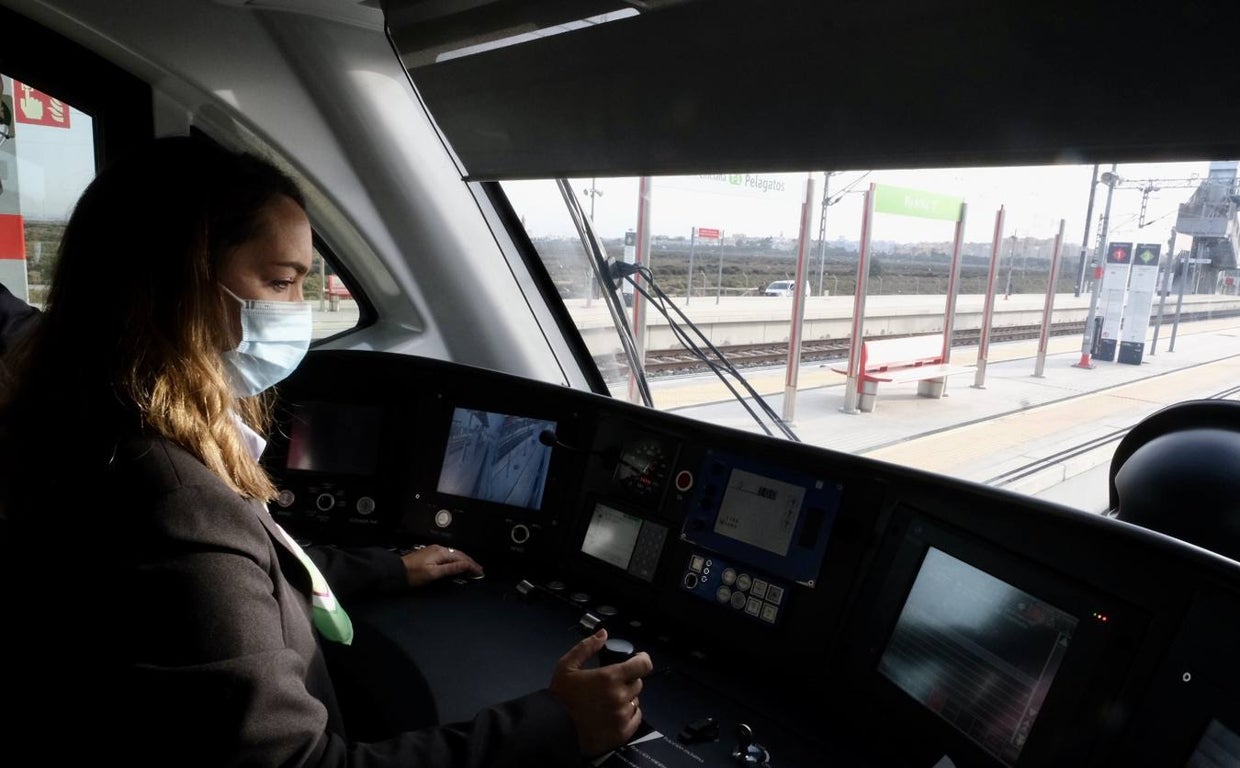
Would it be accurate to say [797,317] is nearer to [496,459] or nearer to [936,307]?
[936,307]

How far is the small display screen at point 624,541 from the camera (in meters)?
1.75

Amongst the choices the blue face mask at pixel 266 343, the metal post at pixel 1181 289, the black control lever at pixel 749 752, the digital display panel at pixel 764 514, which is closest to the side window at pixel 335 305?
the blue face mask at pixel 266 343

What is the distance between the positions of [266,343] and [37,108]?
1.68m

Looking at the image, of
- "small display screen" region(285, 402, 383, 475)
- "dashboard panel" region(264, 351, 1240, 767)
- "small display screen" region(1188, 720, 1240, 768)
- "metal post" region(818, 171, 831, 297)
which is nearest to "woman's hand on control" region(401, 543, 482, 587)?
"dashboard panel" region(264, 351, 1240, 767)

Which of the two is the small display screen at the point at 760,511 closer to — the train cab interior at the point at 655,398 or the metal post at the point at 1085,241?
the train cab interior at the point at 655,398

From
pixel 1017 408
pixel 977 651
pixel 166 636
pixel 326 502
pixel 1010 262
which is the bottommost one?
pixel 326 502

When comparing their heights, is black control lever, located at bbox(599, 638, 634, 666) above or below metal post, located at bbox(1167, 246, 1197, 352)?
below

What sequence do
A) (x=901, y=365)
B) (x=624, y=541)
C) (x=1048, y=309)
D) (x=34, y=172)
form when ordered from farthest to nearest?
(x=34, y=172), (x=901, y=365), (x=624, y=541), (x=1048, y=309)

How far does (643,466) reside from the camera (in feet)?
5.99

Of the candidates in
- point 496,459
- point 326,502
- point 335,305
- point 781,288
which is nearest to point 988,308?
point 781,288

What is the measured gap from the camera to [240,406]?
1.30 m

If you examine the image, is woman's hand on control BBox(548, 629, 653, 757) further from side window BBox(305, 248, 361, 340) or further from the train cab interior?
side window BBox(305, 248, 361, 340)

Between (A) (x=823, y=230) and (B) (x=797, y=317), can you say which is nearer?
(A) (x=823, y=230)

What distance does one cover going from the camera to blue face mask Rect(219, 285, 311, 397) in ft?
3.76
